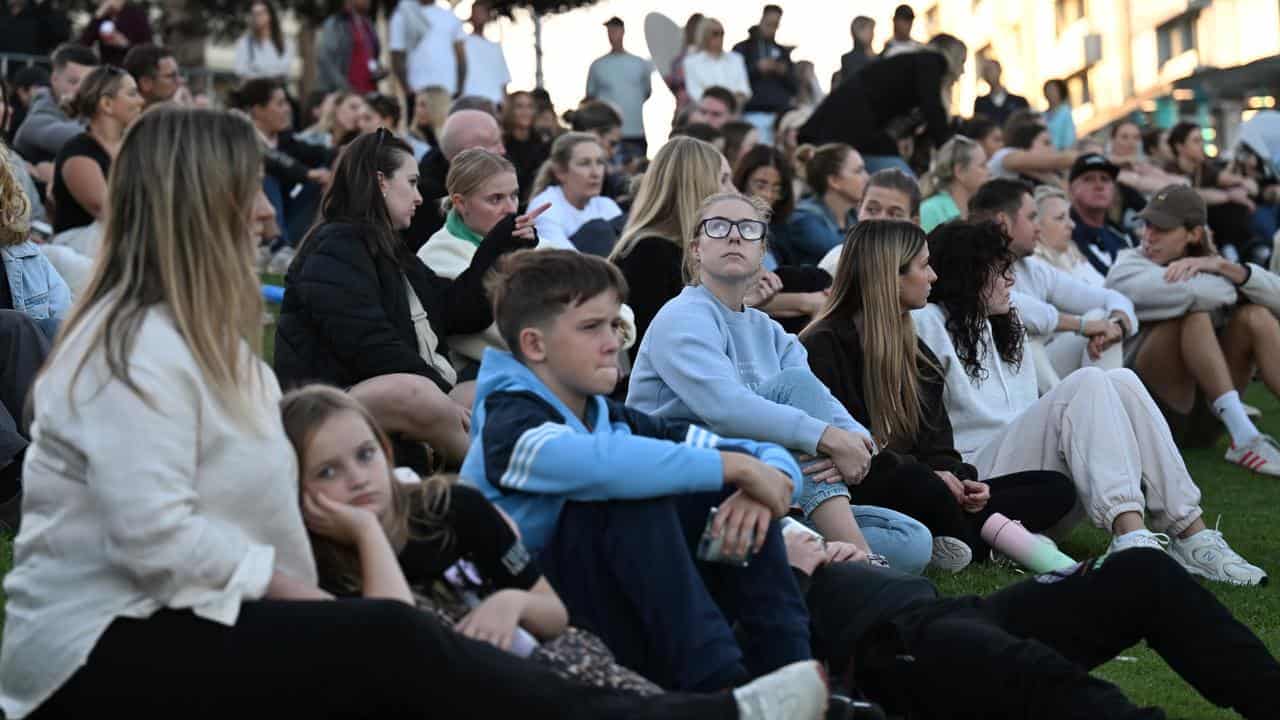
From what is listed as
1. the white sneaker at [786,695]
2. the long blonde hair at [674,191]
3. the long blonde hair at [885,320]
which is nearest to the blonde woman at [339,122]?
the long blonde hair at [674,191]

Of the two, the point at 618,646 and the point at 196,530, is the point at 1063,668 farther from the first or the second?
the point at 196,530

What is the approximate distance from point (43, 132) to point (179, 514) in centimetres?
827

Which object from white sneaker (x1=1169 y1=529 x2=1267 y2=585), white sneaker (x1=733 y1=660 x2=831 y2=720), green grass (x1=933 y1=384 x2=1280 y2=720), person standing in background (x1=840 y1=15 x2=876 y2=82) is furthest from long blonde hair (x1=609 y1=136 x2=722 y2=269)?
person standing in background (x1=840 y1=15 x2=876 y2=82)

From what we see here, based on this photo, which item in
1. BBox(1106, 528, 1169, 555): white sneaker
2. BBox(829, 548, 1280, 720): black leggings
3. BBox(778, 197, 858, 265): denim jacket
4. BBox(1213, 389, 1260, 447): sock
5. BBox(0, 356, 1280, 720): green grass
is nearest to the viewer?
BBox(829, 548, 1280, 720): black leggings

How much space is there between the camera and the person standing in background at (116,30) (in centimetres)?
1430

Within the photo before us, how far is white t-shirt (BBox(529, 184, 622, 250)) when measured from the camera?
9.04 meters

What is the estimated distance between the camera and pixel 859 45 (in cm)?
1747

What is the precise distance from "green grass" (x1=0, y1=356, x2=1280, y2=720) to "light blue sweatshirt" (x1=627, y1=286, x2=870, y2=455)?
991mm

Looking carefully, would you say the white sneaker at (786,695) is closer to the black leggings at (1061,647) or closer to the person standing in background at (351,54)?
the black leggings at (1061,647)

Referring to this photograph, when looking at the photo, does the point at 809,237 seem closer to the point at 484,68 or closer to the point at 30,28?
the point at 484,68

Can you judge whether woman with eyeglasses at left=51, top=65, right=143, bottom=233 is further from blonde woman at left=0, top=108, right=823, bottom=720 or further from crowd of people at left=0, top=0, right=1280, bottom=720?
blonde woman at left=0, top=108, right=823, bottom=720

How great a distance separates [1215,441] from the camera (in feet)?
34.4

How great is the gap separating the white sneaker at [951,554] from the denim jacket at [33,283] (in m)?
3.52

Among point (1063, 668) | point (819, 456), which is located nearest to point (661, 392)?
point (819, 456)
